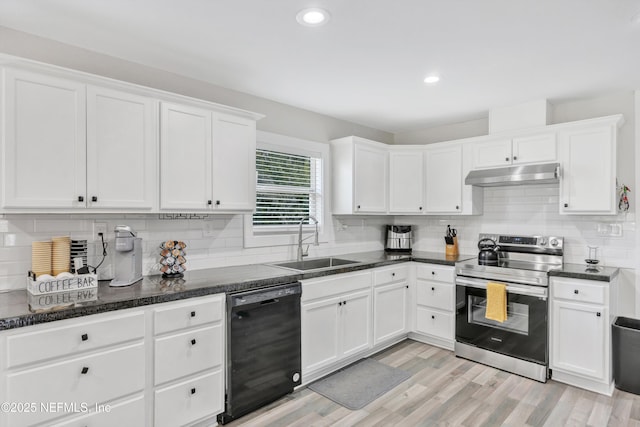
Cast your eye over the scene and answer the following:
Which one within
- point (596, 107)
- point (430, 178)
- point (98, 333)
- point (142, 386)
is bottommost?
→ point (142, 386)

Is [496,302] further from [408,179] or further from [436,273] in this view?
[408,179]

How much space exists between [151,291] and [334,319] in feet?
5.16

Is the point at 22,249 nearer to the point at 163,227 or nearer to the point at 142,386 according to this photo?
the point at 163,227

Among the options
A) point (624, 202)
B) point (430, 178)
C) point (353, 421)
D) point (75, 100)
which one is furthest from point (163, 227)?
point (624, 202)

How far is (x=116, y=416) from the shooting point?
78.0 inches

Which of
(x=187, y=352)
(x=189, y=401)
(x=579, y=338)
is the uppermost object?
(x=187, y=352)

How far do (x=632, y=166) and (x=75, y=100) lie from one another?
14.7 ft

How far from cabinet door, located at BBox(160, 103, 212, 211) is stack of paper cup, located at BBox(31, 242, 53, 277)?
0.70 m

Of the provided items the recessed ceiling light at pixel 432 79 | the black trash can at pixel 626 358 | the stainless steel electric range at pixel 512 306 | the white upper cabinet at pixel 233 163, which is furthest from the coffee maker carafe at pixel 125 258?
the black trash can at pixel 626 358

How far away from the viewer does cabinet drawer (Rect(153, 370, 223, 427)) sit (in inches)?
85.0

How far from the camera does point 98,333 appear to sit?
1.91 meters

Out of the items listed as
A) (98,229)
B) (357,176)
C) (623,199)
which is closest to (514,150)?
(623,199)

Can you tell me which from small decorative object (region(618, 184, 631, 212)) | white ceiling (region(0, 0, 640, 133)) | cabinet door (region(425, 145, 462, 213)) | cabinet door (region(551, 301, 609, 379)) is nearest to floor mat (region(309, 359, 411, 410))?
cabinet door (region(551, 301, 609, 379))

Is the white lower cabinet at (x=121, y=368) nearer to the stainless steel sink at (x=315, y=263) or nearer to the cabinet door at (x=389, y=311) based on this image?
the stainless steel sink at (x=315, y=263)
